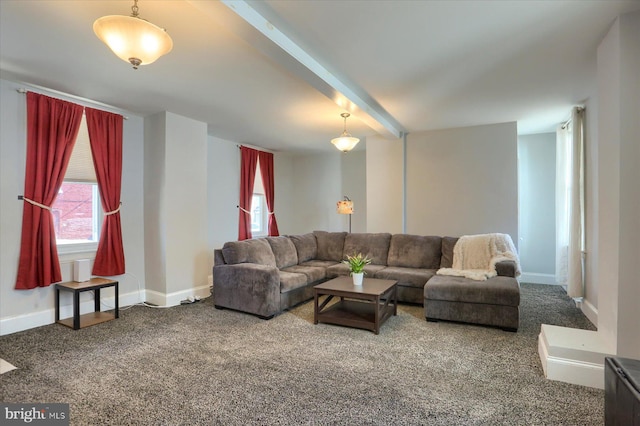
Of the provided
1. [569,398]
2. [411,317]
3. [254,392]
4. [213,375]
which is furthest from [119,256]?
[569,398]

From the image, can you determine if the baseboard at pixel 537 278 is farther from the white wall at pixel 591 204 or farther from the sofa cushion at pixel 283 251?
the sofa cushion at pixel 283 251

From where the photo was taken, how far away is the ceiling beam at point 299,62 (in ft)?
6.84

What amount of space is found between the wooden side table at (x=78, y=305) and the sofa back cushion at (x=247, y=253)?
51.4 inches

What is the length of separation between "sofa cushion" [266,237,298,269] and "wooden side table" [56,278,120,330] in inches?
78.6

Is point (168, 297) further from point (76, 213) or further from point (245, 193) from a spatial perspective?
point (245, 193)

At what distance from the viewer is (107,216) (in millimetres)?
4172

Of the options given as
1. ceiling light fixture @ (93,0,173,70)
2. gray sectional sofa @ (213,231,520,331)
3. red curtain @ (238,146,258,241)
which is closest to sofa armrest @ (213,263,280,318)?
gray sectional sofa @ (213,231,520,331)

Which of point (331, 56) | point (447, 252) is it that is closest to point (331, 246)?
point (447, 252)

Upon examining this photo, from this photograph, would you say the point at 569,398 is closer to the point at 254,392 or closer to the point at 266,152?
the point at 254,392

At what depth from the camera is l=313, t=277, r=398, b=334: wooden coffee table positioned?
338 cm

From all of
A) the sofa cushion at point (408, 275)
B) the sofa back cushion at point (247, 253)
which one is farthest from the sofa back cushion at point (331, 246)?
the sofa back cushion at point (247, 253)

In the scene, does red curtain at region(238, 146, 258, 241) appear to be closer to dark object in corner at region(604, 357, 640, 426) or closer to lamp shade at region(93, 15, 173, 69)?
lamp shade at region(93, 15, 173, 69)

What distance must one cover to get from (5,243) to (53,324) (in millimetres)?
994

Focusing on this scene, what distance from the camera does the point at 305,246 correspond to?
17.8ft
